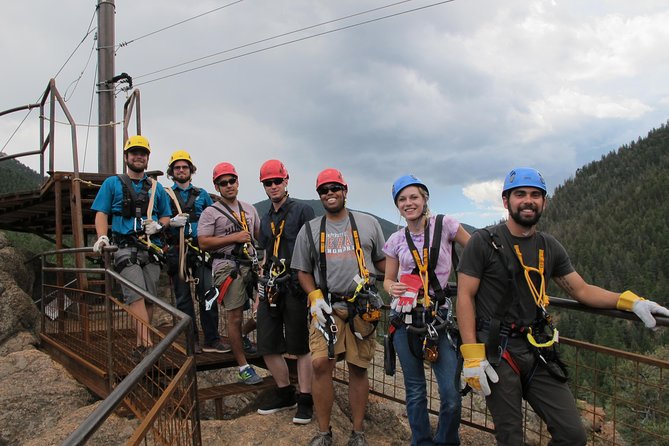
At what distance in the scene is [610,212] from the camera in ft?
369

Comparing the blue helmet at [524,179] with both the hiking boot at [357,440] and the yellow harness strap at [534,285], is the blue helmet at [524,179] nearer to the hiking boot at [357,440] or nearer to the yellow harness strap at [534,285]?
the yellow harness strap at [534,285]

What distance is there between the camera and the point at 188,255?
5656mm

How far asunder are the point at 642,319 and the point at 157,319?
8.39 m

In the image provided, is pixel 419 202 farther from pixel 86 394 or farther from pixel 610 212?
pixel 610 212

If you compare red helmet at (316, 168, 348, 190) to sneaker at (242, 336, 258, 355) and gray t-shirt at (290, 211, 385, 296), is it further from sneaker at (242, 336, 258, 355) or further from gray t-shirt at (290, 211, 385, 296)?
sneaker at (242, 336, 258, 355)

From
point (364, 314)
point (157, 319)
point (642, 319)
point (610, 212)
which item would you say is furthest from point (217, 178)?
point (610, 212)

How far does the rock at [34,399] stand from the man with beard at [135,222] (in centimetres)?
167

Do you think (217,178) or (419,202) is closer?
(419,202)

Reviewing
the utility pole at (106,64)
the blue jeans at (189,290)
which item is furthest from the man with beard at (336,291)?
the utility pole at (106,64)

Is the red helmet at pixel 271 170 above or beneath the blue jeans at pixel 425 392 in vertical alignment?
above

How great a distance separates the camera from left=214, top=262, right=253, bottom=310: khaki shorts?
4996 millimetres

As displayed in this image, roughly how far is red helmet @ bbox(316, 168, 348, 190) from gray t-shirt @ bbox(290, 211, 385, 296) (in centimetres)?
31

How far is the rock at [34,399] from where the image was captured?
5.63 m

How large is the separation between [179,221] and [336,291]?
226 cm
